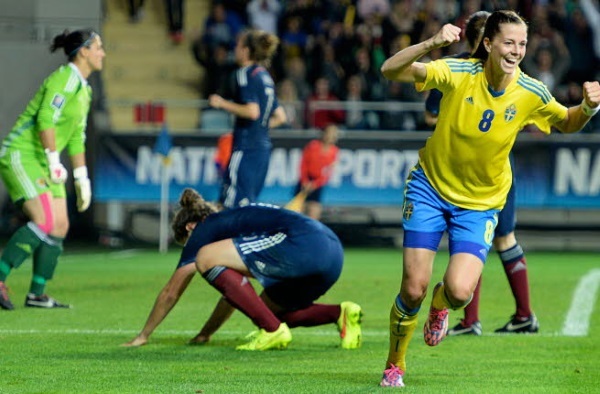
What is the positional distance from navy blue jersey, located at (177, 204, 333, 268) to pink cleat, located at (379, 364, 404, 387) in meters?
1.65

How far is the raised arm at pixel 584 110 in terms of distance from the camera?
7617 millimetres

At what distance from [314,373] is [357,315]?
128cm

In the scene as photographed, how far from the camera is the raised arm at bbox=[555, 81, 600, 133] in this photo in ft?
25.0

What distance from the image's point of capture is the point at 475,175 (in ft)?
25.6

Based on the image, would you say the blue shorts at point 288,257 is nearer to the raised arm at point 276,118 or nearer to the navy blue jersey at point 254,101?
the navy blue jersey at point 254,101

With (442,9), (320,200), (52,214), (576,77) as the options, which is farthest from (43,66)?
(52,214)

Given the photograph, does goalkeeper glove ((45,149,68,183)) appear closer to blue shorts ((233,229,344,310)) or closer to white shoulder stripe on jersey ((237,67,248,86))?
white shoulder stripe on jersey ((237,67,248,86))

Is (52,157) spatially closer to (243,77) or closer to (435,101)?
(243,77)

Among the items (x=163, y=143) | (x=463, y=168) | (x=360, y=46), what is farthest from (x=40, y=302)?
(x=360, y=46)

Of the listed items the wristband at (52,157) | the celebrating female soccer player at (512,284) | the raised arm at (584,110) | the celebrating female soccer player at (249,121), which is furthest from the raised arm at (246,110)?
the raised arm at (584,110)

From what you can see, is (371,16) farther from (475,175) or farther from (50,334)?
(475,175)

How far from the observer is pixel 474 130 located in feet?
25.3

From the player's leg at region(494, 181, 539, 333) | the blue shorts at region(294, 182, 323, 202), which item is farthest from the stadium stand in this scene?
the player's leg at region(494, 181, 539, 333)

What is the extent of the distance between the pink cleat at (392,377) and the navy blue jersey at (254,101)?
511cm
